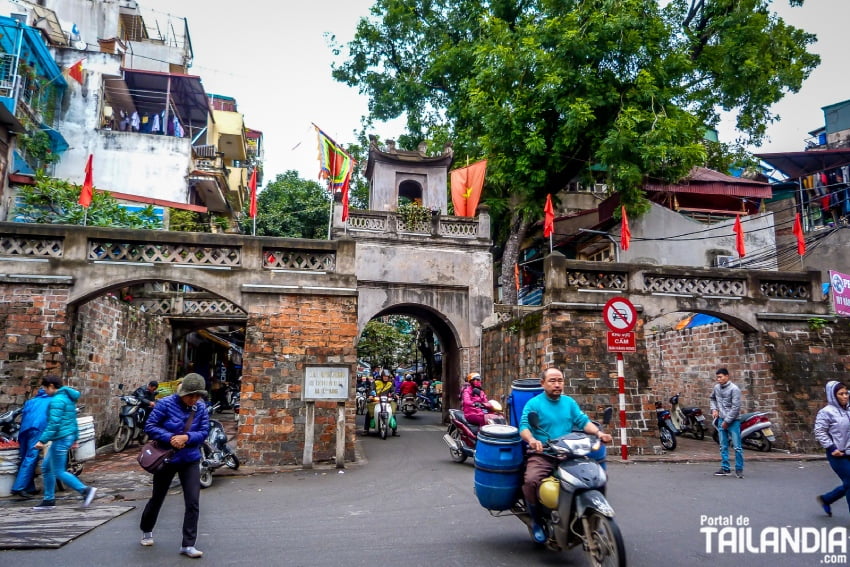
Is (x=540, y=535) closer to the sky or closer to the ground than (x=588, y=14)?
closer to the ground

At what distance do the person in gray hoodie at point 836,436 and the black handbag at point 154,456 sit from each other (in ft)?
19.1

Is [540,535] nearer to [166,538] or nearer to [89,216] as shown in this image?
[166,538]

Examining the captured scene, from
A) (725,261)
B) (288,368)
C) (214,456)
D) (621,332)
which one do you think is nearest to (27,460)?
(214,456)

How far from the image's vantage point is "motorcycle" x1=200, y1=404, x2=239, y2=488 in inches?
293

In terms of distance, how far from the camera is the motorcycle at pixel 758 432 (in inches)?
392

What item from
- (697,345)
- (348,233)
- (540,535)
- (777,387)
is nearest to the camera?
(540,535)

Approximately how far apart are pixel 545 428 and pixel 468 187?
13.7m

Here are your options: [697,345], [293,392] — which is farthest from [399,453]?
[697,345]

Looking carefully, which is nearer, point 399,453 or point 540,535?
point 540,535

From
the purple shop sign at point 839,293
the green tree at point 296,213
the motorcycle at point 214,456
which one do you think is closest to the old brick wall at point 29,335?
the motorcycle at point 214,456

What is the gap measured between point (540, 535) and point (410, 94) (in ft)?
63.3

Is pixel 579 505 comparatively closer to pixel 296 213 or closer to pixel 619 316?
pixel 619 316

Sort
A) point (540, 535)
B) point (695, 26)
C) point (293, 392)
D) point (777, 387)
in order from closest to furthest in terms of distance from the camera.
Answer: point (540, 535) < point (293, 392) < point (777, 387) < point (695, 26)

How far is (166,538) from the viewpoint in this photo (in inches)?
196
